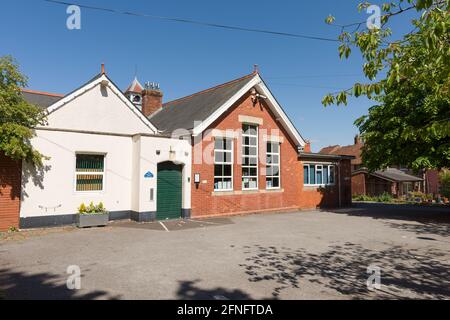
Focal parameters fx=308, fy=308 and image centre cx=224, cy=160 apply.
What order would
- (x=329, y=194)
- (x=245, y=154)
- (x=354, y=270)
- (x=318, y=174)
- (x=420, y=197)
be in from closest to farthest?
1. (x=354, y=270)
2. (x=245, y=154)
3. (x=318, y=174)
4. (x=329, y=194)
5. (x=420, y=197)

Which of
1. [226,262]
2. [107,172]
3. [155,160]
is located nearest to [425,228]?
[226,262]

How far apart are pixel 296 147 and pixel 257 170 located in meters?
3.75

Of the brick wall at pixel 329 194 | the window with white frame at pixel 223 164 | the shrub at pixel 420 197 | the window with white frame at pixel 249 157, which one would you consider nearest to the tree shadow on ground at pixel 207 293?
the window with white frame at pixel 223 164

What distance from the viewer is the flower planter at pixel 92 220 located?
468 inches

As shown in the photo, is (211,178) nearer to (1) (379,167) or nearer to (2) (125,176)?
(2) (125,176)

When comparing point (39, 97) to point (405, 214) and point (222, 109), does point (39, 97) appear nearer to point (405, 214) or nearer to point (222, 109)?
point (222, 109)

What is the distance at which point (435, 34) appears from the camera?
10.3 feet

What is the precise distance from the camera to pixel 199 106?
17.9m

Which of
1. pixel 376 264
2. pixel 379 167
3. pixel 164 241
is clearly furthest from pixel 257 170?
pixel 376 264

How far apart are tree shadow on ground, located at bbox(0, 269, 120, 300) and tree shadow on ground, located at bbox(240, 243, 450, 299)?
3.09 meters

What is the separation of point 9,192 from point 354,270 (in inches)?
449

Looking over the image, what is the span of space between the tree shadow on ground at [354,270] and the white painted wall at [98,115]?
8517mm

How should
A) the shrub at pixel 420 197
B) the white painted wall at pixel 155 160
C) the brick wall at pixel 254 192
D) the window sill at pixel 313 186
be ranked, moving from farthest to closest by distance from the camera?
the shrub at pixel 420 197 → the window sill at pixel 313 186 → the brick wall at pixel 254 192 → the white painted wall at pixel 155 160

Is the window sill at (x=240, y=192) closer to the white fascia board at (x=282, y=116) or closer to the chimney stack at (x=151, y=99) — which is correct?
the white fascia board at (x=282, y=116)
